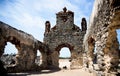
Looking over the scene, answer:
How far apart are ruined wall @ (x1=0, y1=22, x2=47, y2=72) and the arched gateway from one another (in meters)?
3.26

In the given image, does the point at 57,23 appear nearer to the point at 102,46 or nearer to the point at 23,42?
the point at 23,42

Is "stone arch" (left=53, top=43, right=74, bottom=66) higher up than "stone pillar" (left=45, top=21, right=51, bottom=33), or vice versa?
"stone pillar" (left=45, top=21, right=51, bottom=33)

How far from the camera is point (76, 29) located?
747 inches

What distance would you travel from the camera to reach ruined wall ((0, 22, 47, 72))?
429 inches

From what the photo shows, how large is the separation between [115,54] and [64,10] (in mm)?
13642

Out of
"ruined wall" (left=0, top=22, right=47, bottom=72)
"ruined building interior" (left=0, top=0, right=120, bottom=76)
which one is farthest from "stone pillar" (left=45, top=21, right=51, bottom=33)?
"ruined wall" (left=0, top=22, right=47, bottom=72)

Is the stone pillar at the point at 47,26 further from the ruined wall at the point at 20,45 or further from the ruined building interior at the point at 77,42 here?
the ruined wall at the point at 20,45

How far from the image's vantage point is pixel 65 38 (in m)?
18.6

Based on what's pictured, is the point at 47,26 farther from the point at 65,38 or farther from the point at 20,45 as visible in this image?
the point at 20,45

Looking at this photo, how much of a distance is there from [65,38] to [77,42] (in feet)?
4.78

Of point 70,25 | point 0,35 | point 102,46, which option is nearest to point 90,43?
point 102,46

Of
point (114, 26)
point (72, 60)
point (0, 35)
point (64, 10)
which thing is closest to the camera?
point (114, 26)

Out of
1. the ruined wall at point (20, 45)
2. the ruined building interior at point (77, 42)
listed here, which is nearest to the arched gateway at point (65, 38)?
the ruined building interior at point (77, 42)

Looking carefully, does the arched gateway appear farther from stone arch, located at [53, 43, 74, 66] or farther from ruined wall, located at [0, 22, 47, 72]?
ruined wall, located at [0, 22, 47, 72]
